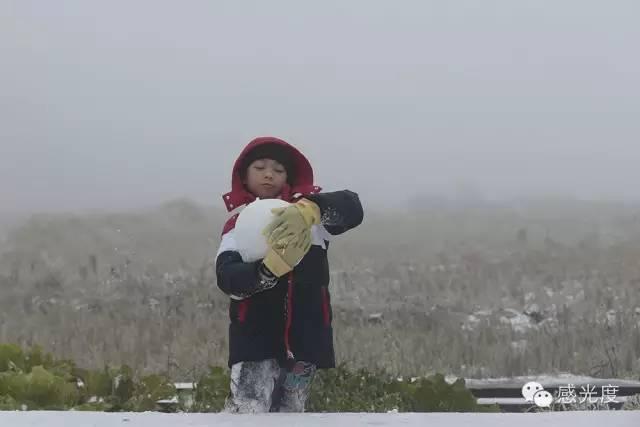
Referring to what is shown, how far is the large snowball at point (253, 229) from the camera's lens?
7.57ft

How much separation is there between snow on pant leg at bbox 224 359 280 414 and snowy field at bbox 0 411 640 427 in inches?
26.7

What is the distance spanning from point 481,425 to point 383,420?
0.20m

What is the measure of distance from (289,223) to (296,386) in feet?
1.82

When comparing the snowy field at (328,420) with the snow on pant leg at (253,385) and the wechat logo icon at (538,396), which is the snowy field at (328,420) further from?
the wechat logo icon at (538,396)

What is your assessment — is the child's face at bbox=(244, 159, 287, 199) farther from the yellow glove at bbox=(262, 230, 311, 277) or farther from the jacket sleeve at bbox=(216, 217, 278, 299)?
the yellow glove at bbox=(262, 230, 311, 277)

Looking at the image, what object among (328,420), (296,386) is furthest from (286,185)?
(328,420)

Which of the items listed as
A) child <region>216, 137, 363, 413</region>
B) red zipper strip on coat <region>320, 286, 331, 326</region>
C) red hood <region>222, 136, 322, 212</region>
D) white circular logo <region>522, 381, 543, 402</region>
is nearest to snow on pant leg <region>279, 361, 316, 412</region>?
child <region>216, 137, 363, 413</region>

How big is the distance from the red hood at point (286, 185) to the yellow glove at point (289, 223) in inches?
9.9

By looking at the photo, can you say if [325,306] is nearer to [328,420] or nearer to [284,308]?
[284,308]

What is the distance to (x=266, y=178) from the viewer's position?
101 inches

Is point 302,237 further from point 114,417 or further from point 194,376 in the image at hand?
point 194,376

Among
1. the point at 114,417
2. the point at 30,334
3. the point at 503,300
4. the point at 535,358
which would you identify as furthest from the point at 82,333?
the point at 114,417

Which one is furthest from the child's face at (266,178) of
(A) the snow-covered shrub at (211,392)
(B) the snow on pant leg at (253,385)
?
(A) the snow-covered shrub at (211,392)

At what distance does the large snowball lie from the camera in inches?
90.8
